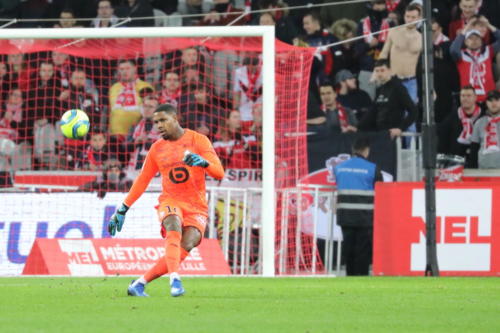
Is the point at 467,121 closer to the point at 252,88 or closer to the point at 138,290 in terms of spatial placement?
the point at 252,88

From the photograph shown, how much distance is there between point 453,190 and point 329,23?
6126 millimetres

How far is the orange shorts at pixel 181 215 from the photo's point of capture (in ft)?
39.0

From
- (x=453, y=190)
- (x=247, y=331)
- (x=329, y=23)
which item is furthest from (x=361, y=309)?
(x=329, y=23)

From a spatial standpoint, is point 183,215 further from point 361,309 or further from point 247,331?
point 247,331

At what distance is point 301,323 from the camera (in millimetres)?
8711

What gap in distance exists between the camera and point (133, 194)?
12.2 metres

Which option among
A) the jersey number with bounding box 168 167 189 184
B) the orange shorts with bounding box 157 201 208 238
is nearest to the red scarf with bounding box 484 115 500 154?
the orange shorts with bounding box 157 201 208 238

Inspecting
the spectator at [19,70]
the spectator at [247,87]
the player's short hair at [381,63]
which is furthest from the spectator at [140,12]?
the player's short hair at [381,63]

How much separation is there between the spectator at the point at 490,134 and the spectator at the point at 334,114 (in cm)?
226

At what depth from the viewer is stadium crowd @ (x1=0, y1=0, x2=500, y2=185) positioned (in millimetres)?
19797

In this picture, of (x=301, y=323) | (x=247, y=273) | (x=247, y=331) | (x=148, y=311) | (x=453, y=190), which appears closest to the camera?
(x=247, y=331)

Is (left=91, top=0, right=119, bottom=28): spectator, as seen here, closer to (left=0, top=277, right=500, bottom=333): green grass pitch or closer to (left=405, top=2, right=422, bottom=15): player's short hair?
(left=405, top=2, right=422, bottom=15): player's short hair

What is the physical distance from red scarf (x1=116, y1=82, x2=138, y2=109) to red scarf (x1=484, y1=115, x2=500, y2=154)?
6.01 meters

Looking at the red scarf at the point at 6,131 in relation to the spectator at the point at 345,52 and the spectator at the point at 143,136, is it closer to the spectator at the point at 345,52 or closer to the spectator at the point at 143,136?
the spectator at the point at 143,136
